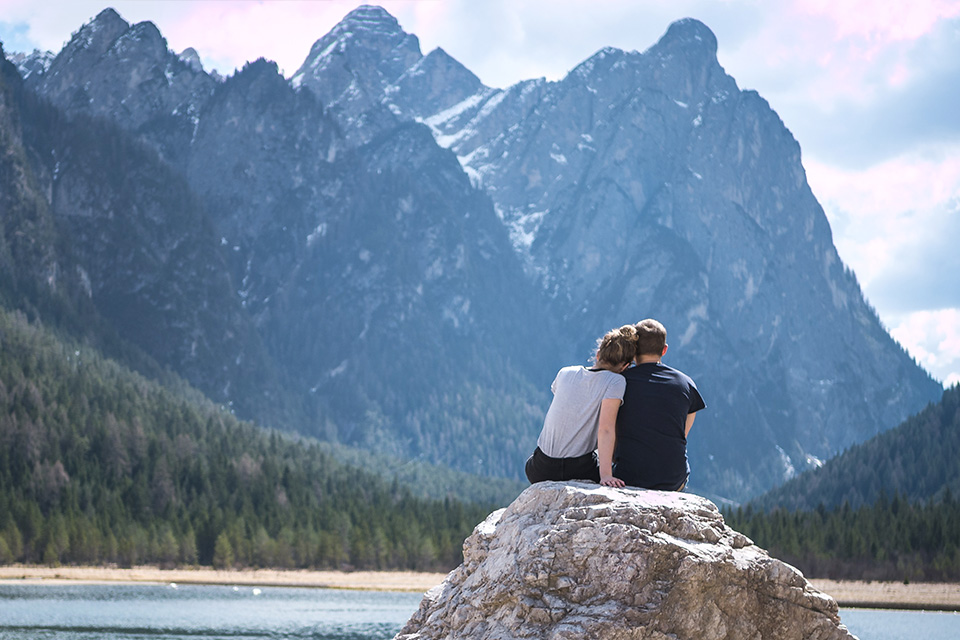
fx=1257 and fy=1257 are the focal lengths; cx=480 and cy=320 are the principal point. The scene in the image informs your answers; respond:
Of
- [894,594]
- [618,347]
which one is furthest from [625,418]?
[894,594]

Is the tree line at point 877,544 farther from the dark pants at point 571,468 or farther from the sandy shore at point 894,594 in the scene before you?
the dark pants at point 571,468

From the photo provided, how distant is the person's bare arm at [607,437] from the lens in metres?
13.0

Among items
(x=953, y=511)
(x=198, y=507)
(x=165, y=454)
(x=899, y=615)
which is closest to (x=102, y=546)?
(x=198, y=507)

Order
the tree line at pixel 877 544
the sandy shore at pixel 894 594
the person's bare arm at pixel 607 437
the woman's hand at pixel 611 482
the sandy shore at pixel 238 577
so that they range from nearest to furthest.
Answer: the woman's hand at pixel 611 482
the person's bare arm at pixel 607 437
the sandy shore at pixel 894 594
the sandy shore at pixel 238 577
the tree line at pixel 877 544

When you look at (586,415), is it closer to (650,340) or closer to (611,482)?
(611,482)

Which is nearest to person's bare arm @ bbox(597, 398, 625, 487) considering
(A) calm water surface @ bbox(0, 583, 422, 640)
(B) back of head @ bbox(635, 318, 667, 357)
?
(B) back of head @ bbox(635, 318, 667, 357)

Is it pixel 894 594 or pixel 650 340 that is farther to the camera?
pixel 894 594

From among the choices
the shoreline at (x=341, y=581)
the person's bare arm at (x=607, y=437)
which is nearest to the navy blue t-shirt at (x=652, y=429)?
the person's bare arm at (x=607, y=437)

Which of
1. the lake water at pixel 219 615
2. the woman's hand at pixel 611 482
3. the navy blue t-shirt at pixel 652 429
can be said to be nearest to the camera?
the woman's hand at pixel 611 482

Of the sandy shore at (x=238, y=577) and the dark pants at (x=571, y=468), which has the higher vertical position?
the sandy shore at (x=238, y=577)

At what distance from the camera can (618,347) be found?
13547 millimetres

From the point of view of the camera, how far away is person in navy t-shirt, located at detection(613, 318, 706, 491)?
1340 cm

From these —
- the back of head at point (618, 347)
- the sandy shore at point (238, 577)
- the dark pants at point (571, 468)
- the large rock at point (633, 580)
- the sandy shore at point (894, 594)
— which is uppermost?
the sandy shore at point (238, 577)

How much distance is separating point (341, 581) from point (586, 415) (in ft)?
421
